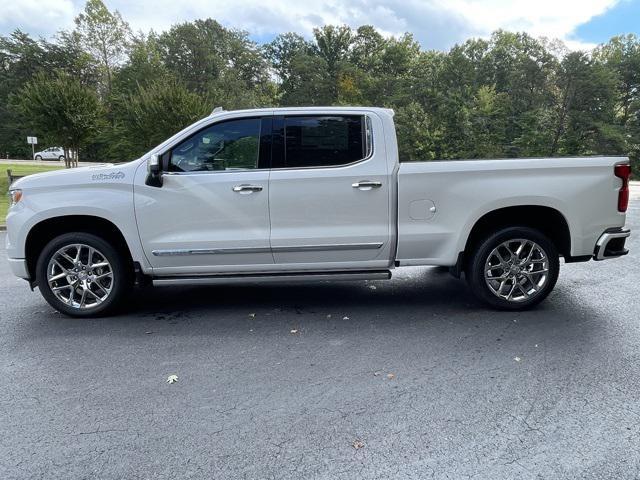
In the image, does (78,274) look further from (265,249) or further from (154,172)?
(265,249)

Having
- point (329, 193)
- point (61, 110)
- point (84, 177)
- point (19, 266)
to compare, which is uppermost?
point (61, 110)

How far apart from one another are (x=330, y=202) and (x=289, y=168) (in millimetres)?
525

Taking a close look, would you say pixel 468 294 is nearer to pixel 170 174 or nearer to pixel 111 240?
pixel 170 174

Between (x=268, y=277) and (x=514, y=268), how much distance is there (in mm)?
2479

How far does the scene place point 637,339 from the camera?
3.96m

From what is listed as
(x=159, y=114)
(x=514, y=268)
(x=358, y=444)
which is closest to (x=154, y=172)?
(x=358, y=444)

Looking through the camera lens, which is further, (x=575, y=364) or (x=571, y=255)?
(x=571, y=255)

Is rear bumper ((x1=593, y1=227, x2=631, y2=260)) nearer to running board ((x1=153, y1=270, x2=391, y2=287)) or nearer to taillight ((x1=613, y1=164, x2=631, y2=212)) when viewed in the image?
taillight ((x1=613, y1=164, x2=631, y2=212))

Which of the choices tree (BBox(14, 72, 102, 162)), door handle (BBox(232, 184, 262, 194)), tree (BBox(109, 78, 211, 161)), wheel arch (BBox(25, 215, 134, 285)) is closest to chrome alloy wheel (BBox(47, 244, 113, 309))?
wheel arch (BBox(25, 215, 134, 285))

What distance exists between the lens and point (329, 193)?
173 inches

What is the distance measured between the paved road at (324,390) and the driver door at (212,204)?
2.12 ft

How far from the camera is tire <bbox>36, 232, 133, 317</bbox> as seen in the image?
14.7 ft

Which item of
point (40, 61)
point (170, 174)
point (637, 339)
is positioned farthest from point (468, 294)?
point (40, 61)

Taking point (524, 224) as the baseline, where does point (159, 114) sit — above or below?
above
